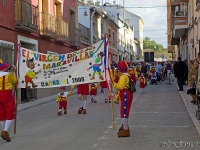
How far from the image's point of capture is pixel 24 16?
1678 centimetres

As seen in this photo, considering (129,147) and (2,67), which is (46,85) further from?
(129,147)

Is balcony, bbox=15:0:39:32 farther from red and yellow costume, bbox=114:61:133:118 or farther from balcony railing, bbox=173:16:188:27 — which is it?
balcony railing, bbox=173:16:188:27

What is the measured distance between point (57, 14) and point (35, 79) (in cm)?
1472

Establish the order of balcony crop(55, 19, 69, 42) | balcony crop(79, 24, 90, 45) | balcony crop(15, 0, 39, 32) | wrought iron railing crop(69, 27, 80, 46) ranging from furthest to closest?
balcony crop(79, 24, 90, 45), wrought iron railing crop(69, 27, 80, 46), balcony crop(55, 19, 69, 42), balcony crop(15, 0, 39, 32)

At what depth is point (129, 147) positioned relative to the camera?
6.96 metres

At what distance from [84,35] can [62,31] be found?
6.59 m

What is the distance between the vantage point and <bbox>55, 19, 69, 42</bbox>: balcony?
70.9ft

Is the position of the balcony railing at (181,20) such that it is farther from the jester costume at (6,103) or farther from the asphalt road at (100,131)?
the jester costume at (6,103)

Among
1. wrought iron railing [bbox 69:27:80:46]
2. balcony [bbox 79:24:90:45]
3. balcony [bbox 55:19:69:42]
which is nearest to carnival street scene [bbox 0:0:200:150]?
balcony [bbox 55:19:69:42]

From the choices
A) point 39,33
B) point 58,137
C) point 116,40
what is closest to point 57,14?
point 39,33

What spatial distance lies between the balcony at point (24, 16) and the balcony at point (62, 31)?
3.91 m

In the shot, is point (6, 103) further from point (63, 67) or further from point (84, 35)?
point (84, 35)

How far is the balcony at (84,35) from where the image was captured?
2777cm

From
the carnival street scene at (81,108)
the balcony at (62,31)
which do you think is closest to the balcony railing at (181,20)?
the balcony at (62,31)
